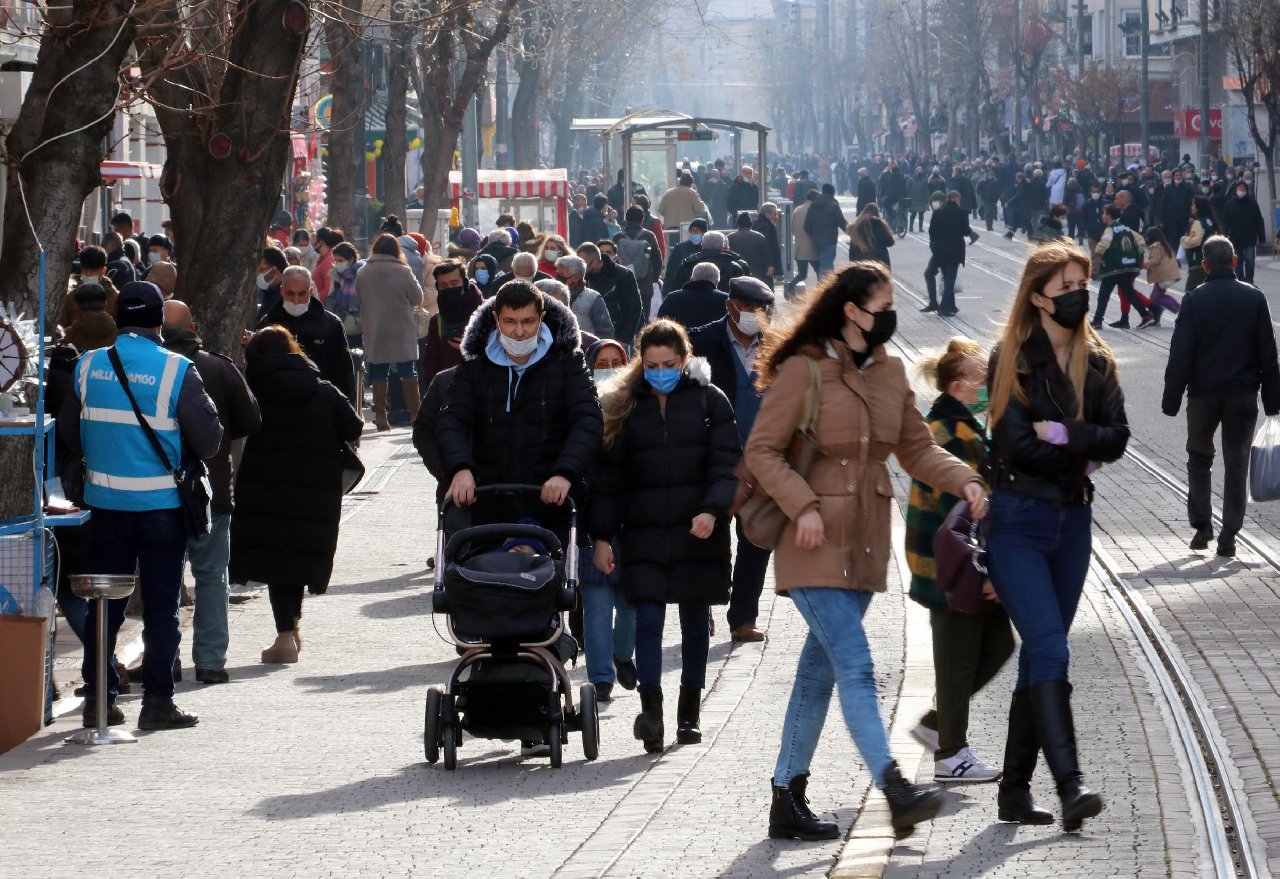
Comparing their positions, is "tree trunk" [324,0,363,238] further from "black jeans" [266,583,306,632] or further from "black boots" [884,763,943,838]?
"black boots" [884,763,943,838]

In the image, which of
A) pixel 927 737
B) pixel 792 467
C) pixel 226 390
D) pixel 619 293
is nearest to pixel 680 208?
pixel 619 293

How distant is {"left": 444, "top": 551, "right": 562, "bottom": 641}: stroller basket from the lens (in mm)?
7621

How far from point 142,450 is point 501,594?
1.78 meters

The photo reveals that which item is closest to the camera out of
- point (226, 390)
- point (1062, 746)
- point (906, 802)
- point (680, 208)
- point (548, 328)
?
point (906, 802)

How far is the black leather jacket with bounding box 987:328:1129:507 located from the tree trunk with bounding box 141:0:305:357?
282 inches

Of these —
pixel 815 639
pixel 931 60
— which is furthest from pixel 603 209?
pixel 931 60

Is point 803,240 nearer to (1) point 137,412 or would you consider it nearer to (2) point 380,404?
(2) point 380,404

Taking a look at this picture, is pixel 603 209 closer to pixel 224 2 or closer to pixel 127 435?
pixel 224 2

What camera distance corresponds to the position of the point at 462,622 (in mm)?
7688

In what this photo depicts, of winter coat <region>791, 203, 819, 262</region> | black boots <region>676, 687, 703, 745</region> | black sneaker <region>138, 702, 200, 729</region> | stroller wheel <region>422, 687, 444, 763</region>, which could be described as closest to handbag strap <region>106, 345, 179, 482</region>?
black sneaker <region>138, 702, 200, 729</region>

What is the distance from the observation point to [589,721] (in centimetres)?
795

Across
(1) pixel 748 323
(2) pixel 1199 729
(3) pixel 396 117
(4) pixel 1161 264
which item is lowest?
(2) pixel 1199 729

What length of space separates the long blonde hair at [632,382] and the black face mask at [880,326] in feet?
5.95

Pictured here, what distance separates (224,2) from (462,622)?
24.8 ft
